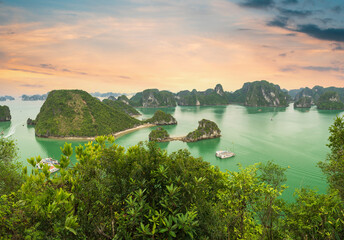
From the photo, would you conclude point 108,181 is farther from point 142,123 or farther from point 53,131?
point 142,123

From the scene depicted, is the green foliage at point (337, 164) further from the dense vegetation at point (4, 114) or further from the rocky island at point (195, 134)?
the dense vegetation at point (4, 114)

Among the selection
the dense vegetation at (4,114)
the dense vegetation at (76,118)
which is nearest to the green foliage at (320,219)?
the dense vegetation at (76,118)

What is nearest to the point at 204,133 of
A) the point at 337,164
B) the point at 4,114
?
the point at 337,164

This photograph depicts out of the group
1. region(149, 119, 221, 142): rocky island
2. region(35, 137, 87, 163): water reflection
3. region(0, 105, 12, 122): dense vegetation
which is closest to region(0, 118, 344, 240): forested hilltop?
region(35, 137, 87, 163): water reflection

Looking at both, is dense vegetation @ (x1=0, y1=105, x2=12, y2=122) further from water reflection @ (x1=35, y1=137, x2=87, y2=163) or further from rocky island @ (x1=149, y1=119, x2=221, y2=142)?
rocky island @ (x1=149, y1=119, x2=221, y2=142)

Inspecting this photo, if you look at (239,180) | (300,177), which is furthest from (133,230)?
(300,177)

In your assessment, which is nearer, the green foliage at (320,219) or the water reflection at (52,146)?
the green foliage at (320,219)

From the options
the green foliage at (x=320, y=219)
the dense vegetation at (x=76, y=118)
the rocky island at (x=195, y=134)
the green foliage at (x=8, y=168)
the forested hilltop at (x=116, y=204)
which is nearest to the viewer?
the forested hilltop at (x=116, y=204)

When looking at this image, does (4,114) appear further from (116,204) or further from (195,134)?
(116,204)

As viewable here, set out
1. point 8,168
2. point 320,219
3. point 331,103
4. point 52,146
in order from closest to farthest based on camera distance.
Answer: point 320,219 < point 8,168 < point 52,146 < point 331,103
